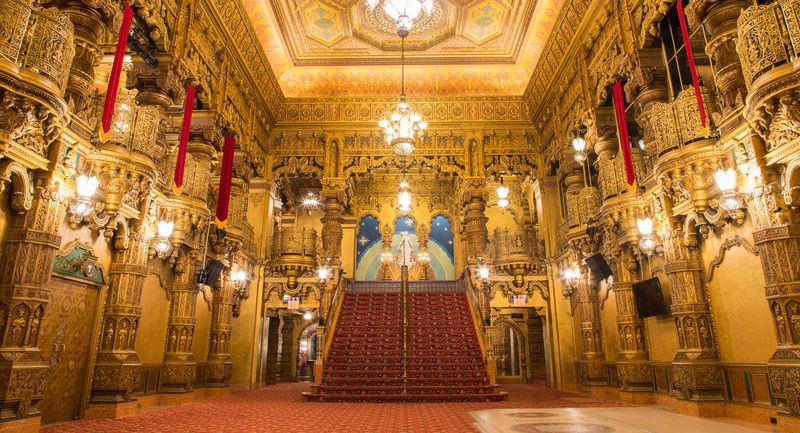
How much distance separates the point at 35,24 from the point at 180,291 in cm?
553

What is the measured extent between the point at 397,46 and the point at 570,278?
8.33 m

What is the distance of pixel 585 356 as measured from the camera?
1059 centimetres

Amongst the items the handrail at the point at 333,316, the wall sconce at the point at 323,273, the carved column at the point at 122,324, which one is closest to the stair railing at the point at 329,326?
the handrail at the point at 333,316

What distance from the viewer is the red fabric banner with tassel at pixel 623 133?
8.16 meters

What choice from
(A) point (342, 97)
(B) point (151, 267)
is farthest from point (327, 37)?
(B) point (151, 267)

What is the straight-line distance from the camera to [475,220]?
14312mm

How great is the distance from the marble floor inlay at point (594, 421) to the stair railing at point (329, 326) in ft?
12.3

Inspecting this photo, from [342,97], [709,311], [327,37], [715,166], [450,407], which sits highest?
[327,37]

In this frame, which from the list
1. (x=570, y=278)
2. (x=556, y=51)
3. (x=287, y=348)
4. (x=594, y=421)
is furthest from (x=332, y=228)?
(x=594, y=421)

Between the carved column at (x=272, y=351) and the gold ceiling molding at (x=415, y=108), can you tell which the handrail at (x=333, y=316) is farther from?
the gold ceiling molding at (x=415, y=108)

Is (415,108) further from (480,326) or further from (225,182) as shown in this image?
(480,326)

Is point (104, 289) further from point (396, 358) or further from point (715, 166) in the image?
point (715, 166)

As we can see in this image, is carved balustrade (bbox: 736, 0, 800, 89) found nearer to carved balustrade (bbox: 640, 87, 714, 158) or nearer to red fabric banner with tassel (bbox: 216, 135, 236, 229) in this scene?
carved balustrade (bbox: 640, 87, 714, 158)

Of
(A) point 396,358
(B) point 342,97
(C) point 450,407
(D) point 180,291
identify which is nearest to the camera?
(C) point 450,407
